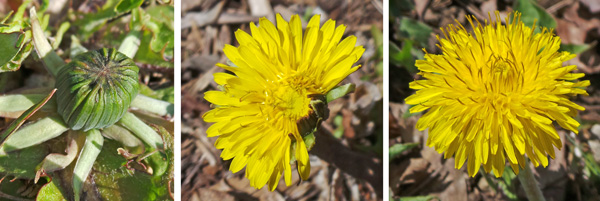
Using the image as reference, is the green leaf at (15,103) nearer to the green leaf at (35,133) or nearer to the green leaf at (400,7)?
the green leaf at (35,133)

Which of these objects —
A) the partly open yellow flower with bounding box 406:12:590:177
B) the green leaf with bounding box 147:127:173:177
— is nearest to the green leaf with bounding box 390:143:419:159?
the partly open yellow flower with bounding box 406:12:590:177

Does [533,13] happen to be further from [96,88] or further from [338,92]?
[96,88]

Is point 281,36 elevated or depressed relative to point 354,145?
elevated

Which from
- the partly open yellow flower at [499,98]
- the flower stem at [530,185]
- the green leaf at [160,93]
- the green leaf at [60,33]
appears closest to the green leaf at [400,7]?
the partly open yellow flower at [499,98]

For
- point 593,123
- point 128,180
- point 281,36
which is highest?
point 281,36

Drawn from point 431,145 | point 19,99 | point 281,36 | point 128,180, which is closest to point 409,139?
point 431,145

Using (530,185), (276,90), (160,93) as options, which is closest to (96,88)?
(160,93)

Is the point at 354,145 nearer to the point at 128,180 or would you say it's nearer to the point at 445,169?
the point at 445,169
